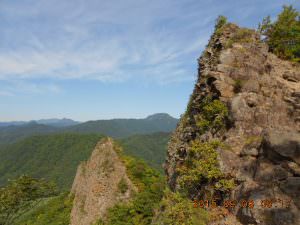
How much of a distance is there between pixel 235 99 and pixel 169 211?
286 inches

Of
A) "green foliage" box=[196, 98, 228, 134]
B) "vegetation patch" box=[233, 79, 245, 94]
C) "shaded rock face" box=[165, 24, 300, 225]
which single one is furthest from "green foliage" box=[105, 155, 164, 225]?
"vegetation patch" box=[233, 79, 245, 94]

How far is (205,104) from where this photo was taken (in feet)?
56.7

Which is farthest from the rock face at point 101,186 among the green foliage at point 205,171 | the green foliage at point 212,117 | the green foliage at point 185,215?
the green foliage at point 185,215

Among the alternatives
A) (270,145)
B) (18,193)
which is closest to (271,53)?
(270,145)

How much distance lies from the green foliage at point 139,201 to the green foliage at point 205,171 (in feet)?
15.8

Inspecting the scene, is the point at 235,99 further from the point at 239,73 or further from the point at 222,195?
the point at 222,195

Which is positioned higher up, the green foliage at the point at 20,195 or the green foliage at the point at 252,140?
the green foliage at the point at 252,140

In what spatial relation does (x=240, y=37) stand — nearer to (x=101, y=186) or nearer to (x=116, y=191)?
(x=116, y=191)

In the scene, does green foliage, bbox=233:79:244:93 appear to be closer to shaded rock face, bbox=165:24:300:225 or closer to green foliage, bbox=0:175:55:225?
shaded rock face, bbox=165:24:300:225

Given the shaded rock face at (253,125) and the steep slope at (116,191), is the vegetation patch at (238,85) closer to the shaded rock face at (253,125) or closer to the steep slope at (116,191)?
the shaded rock face at (253,125)

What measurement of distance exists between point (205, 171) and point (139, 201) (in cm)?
741

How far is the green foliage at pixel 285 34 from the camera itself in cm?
2034

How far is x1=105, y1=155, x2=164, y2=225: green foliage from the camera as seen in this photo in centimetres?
1798

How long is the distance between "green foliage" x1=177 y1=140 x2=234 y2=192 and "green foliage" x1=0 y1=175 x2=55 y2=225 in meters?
42.1
